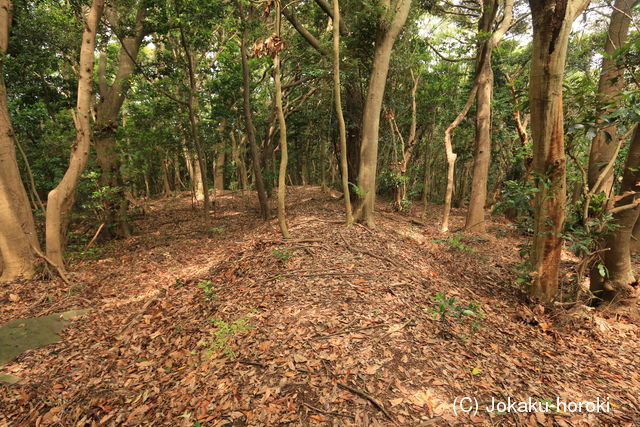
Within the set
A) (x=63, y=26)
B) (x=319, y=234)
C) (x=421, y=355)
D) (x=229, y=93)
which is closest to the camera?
(x=421, y=355)

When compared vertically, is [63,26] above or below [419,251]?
above

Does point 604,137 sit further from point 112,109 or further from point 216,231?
point 112,109

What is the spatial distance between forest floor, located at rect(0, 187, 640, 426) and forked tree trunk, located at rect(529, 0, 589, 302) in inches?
31.0

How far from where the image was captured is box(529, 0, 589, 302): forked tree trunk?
144 inches

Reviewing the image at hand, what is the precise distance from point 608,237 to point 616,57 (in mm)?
2691

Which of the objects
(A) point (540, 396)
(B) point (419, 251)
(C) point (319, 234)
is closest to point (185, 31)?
(C) point (319, 234)

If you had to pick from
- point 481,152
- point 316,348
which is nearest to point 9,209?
point 316,348

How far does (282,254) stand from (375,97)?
4688 mm

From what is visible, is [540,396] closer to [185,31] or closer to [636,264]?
[636,264]

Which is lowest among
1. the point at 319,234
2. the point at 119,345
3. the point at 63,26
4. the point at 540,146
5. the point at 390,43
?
the point at 119,345

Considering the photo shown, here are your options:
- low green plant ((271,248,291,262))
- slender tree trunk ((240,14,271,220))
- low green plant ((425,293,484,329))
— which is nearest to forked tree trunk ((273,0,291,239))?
low green plant ((271,248,291,262))

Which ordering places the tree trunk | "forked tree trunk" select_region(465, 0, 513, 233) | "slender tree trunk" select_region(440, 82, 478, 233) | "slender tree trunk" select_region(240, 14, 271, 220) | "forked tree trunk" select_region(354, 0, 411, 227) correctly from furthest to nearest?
the tree trunk → "forked tree trunk" select_region(465, 0, 513, 233) → "slender tree trunk" select_region(240, 14, 271, 220) → "slender tree trunk" select_region(440, 82, 478, 233) → "forked tree trunk" select_region(354, 0, 411, 227)

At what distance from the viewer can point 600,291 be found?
487 cm

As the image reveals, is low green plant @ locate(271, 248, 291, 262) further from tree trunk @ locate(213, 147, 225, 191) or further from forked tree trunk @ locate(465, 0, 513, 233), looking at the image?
tree trunk @ locate(213, 147, 225, 191)
